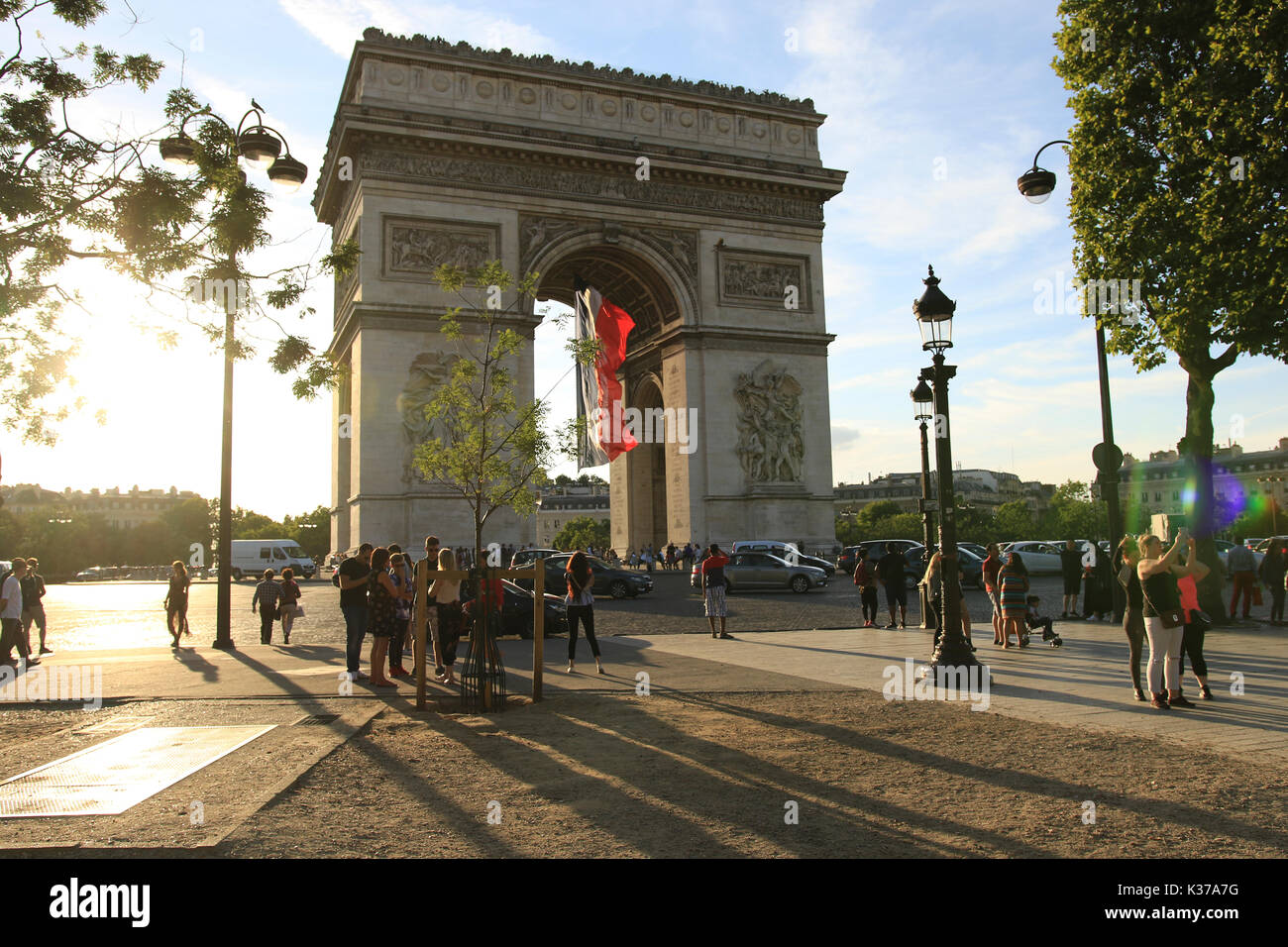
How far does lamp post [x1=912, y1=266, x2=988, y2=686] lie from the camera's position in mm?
11289

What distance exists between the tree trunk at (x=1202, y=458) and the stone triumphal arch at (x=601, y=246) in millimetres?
20844

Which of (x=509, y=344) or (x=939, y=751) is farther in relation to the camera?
(x=509, y=344)

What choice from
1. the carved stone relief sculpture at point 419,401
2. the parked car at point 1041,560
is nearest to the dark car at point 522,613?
the carved stone relief sculpture at point 419,401

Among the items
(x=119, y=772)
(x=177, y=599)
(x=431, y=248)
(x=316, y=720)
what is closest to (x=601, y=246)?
(x=431, y=248)

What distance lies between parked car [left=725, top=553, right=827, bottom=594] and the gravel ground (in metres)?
20.6

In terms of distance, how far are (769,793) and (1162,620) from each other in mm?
5130

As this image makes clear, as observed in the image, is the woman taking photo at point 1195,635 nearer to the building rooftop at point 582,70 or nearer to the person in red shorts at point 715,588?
the person in red shorts at point 715,588

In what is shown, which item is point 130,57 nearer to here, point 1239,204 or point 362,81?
point 1239,204

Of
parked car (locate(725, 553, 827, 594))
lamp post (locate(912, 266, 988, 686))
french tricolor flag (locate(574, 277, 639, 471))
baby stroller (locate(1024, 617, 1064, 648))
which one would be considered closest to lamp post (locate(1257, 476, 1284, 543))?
parked car (locate(725, 553, 827, 594))

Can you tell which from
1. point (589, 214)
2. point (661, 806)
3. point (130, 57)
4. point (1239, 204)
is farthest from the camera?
point (589, 214)

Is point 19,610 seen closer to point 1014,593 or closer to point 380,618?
point 380,618

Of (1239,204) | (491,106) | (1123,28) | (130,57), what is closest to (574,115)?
(491,106)

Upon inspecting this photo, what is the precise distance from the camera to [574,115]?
37.2 m
